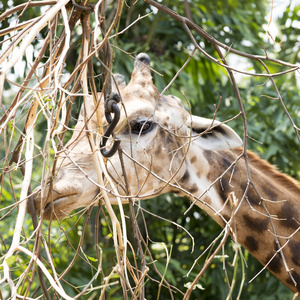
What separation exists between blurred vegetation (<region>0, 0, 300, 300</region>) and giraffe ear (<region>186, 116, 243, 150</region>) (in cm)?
147

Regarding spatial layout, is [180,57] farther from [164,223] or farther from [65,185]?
[65,185]

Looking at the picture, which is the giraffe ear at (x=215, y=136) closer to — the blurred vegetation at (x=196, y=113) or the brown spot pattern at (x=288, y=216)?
the brown spot pattern at (x=288, y=216)

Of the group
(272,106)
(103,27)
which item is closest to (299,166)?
(272,106)

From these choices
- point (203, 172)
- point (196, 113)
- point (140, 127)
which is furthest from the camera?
point (196, 113)

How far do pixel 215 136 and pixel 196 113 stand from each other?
5.83ft

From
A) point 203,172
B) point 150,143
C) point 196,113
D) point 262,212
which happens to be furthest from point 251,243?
point 196,113

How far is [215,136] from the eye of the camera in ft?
7.66

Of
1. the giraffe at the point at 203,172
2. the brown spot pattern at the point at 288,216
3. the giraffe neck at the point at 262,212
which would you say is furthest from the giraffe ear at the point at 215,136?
the brown spot pattern at the point at 288,216

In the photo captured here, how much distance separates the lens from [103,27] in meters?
1.50

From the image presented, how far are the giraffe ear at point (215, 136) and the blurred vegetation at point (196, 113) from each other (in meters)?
1.47

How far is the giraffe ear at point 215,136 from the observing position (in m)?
2.25

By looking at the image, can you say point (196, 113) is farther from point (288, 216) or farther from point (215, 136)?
point (288, 216)

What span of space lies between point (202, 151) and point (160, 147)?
251 mm

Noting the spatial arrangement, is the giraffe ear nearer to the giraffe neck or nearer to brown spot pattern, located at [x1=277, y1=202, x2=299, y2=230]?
the giraffe neck
